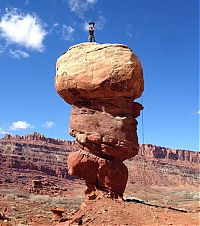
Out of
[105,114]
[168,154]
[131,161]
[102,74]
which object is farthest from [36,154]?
[102,74]

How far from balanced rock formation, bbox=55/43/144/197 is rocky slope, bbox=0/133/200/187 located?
79884mm

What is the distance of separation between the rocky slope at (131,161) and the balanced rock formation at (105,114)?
79.9 metres

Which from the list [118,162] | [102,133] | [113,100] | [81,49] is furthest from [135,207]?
[81,49]

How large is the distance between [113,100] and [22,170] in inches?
3284

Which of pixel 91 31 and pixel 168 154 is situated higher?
pixel 168 154

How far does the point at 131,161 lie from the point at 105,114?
378 ft

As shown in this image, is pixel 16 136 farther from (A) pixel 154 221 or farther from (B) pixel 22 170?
(A) pixel 154 221

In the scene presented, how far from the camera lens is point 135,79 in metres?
17.1

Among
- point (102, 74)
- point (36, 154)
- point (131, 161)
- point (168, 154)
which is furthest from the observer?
point (168, 154)

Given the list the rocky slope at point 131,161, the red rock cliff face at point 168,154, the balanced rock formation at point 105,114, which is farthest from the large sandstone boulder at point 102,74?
the red rock cliff face at point 168,154

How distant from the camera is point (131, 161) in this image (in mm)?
130250

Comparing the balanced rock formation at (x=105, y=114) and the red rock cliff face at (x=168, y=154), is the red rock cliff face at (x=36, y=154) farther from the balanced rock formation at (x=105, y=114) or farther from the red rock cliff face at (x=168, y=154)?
the balanced rock formation at (x=105, y=114)

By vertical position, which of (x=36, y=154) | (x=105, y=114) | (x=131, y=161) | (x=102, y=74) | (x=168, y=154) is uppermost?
(x=168, y=154)

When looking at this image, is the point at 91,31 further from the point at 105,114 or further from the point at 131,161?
the point at 131,161
